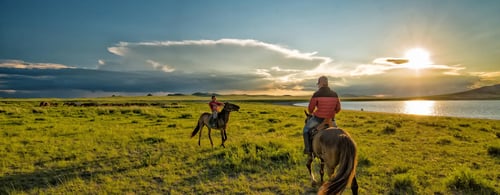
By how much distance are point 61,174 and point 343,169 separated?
8.71m

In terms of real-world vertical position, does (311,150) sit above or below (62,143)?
above

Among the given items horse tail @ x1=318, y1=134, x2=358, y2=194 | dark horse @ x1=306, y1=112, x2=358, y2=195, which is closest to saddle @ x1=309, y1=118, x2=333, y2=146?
dark horse @ x1=306, y1=112, x2=358, y2=195

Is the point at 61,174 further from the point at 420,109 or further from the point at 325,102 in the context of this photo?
the point at 420,109

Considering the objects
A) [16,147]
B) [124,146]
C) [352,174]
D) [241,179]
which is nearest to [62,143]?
[16,147]

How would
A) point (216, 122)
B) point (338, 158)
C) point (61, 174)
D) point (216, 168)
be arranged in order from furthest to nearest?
point (216, 122), point (216, 168), point (61, 174), point (338, 158)

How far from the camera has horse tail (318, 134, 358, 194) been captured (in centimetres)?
527

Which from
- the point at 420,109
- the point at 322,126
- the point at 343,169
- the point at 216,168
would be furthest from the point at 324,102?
the point at 420,109

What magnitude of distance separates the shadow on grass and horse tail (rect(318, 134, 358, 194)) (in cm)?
699

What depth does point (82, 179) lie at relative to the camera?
27.0ft

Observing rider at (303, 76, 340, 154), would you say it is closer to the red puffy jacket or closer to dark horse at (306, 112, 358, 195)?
the red puffy jacket

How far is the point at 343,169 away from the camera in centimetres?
545

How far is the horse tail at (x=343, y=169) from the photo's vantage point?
5.27m

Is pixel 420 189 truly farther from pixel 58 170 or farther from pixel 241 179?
pixel 58 170

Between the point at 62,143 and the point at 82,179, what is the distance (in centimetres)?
765
